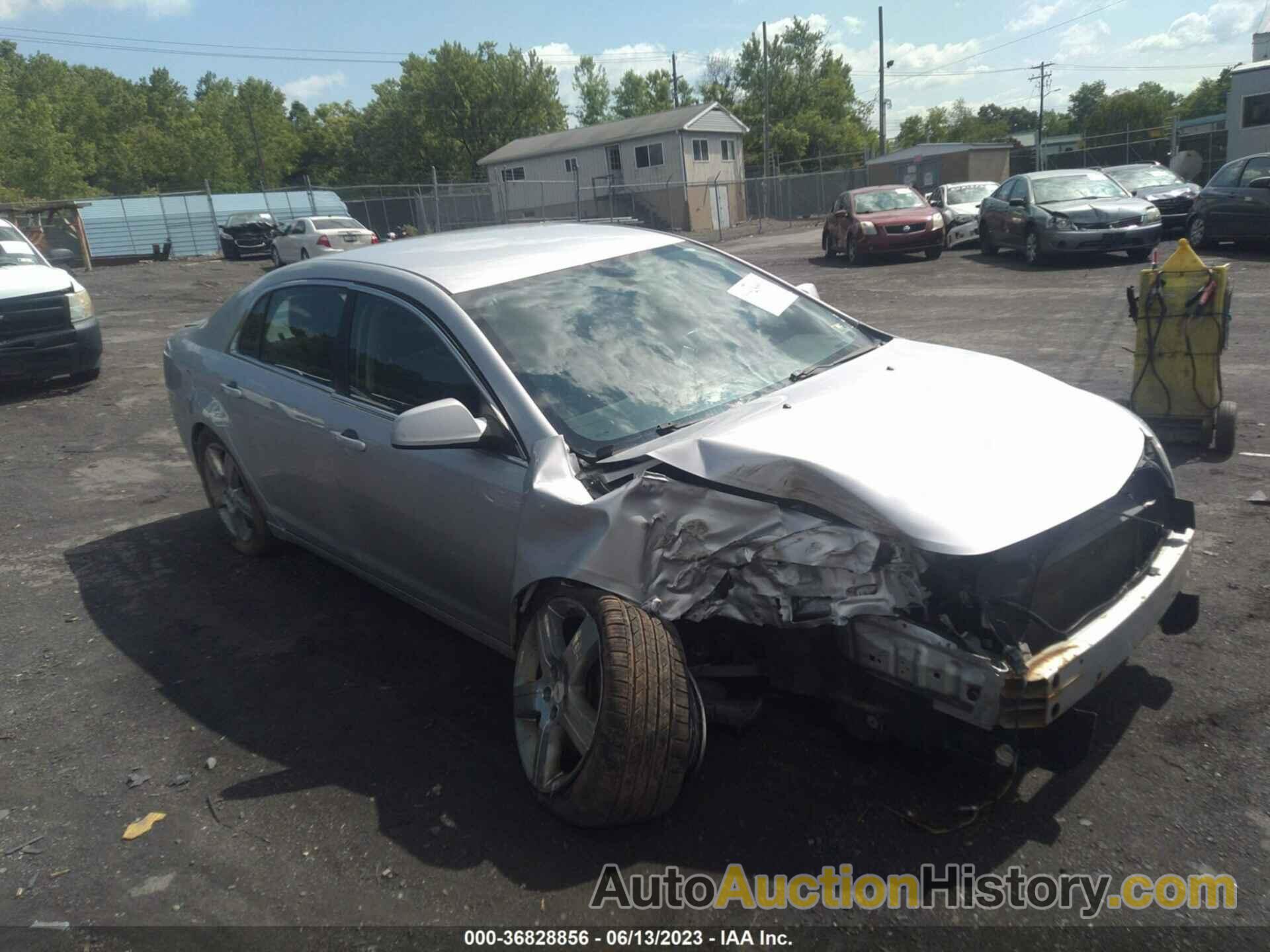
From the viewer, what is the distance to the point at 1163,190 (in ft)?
60.9

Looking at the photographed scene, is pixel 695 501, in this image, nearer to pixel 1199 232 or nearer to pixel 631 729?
pixel 631 729

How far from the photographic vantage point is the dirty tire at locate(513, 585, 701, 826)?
2711mm

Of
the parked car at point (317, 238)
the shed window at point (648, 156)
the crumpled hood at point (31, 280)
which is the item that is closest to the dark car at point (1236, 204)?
the crumpled hood at point (31, 280)

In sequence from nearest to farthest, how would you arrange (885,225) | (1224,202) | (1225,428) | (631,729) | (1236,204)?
(631,729), (1225,428), (1236,204), (1224,202), (885,225)

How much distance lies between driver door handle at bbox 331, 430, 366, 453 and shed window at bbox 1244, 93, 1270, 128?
30.4 metres

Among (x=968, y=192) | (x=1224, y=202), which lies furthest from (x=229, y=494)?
(x=968, y=192)

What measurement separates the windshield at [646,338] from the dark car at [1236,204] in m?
14.5

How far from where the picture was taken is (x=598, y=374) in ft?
11.5

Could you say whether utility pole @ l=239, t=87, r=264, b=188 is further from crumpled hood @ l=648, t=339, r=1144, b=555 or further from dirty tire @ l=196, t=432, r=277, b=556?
crumpled hood @ l=648, t=339, r=1144, b=555

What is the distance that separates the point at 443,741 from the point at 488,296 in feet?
5.60

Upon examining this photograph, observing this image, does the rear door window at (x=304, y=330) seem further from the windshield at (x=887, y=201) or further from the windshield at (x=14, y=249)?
the windshield at (x=887, y=201)

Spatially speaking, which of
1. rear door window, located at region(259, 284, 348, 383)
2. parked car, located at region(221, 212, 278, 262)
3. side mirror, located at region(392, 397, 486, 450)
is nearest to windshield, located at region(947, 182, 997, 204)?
parked car, located at region(221, 212, 278, 262)

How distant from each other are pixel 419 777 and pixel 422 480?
3.57 ft

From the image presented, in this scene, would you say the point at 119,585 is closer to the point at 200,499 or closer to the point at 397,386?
the point at 200,499
